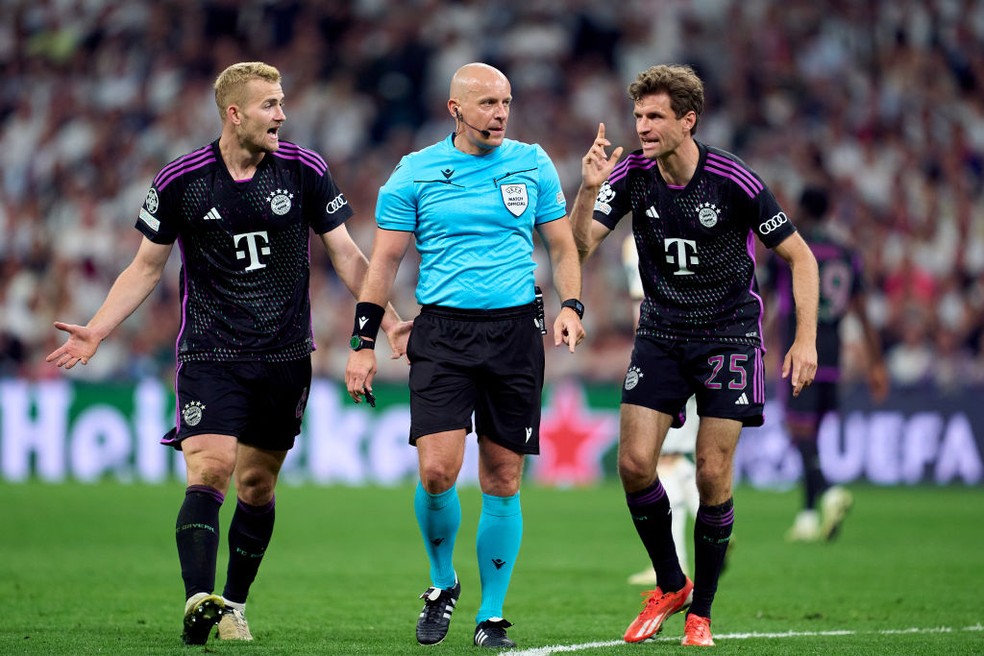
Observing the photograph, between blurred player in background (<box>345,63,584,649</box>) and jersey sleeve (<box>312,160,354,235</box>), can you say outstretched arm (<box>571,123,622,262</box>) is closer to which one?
blurred player in background (<box>345,63,584,649</box>)

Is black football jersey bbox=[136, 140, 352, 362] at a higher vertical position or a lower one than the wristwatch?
higher

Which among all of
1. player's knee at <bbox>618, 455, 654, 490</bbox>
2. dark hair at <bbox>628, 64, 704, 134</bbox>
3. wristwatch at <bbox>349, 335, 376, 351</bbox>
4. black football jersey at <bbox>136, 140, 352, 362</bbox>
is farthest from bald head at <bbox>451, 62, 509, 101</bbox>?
player's knee at <bbox>618, 455, 654, 490</bbox>

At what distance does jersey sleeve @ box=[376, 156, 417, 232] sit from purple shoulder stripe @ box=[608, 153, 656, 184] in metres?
1.05

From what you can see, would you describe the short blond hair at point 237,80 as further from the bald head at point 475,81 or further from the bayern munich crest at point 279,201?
the bald head at point 475,81

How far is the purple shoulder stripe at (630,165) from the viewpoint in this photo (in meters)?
7.54

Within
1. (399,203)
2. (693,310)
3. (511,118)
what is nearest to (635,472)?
(693,310)

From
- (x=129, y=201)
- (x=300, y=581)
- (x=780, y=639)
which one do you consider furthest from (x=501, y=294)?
(x=129, y=201)

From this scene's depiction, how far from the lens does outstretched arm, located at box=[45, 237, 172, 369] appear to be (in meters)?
7.11

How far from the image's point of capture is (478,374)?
7160mm

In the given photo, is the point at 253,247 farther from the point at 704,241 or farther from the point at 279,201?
the point at 704,241

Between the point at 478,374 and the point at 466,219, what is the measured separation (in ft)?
2.35

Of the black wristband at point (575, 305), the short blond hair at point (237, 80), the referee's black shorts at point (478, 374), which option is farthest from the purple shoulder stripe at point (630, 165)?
the short blond hair at point (237, 80)

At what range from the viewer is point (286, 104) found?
882 inches

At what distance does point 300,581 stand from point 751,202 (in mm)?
4412
